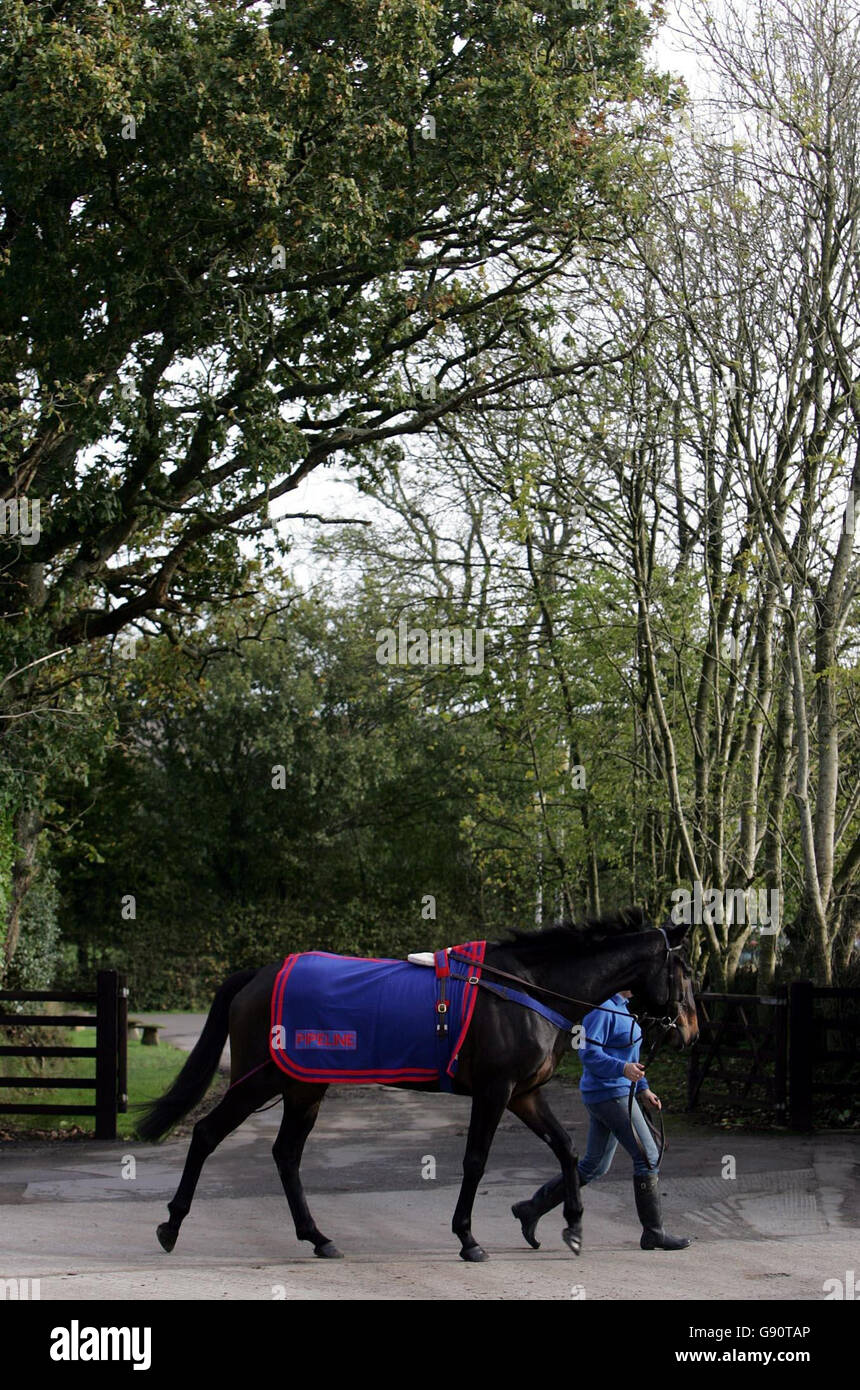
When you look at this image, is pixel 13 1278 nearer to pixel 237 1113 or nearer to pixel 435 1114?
pixel 237 1113

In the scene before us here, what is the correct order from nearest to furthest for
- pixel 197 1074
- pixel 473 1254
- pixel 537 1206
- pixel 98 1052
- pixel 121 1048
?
pixel 473 1254 < pixel 537 1206 < pixel 197 1074 < pixel 98 1052 < pixel 121 1048

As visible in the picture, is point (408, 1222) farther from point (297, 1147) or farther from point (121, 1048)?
point (121, 1048)

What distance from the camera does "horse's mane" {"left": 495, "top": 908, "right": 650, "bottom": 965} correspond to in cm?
793

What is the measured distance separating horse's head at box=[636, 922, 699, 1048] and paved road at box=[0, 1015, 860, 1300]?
1.25 m

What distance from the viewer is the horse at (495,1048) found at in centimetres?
746

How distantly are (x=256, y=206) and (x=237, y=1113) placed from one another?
8.40m

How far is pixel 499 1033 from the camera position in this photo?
7.47 m

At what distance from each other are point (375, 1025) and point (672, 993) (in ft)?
5.65

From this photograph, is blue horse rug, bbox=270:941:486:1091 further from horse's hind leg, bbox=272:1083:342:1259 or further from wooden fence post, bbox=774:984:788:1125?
wooden fence post, bbox=774:984:788:1125

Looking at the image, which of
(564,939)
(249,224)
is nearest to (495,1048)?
(564,939)

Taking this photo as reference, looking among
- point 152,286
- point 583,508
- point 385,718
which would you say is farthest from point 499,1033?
point 385,718

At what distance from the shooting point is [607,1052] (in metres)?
7.71

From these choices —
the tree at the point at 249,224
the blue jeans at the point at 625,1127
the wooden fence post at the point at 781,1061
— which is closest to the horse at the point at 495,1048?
the blue jeans at the point at 625,1127

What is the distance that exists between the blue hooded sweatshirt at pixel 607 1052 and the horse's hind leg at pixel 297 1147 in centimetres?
152
